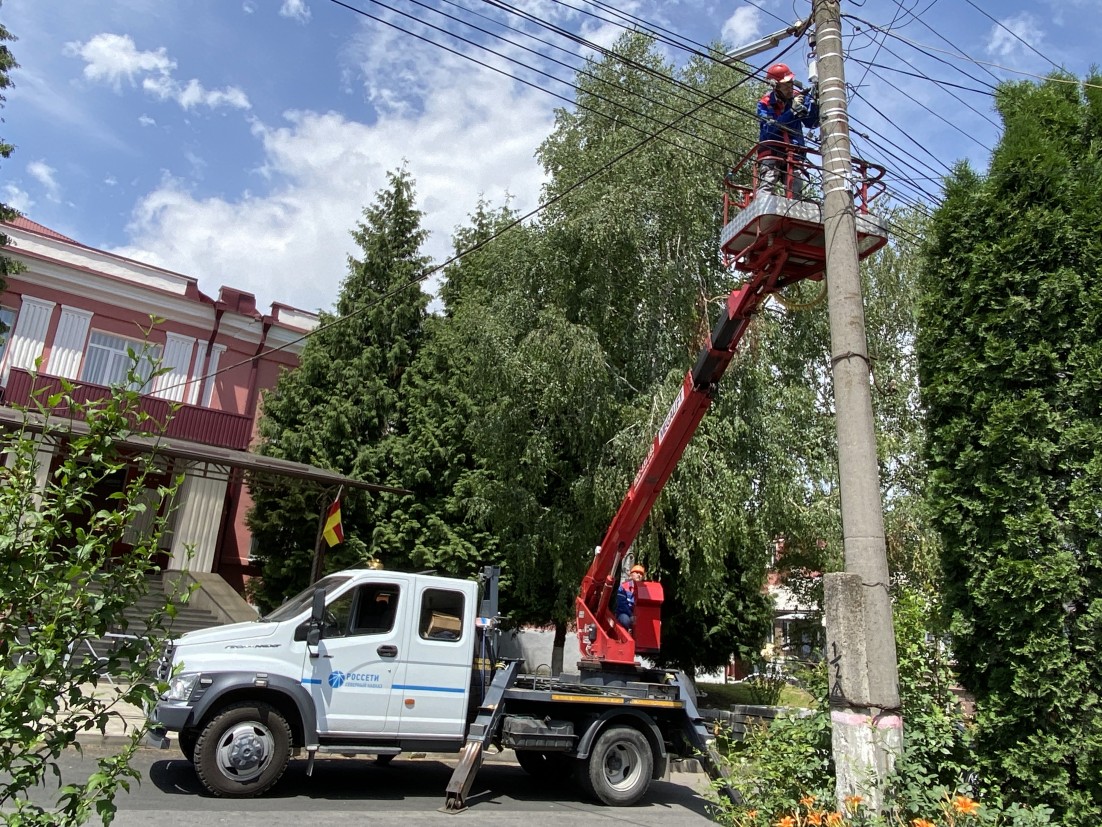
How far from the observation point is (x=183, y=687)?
25.7ft

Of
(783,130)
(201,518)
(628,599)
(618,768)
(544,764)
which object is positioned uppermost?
(783,130)

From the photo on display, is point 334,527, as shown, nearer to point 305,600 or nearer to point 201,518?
point 201,518

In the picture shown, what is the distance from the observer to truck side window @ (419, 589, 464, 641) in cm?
918

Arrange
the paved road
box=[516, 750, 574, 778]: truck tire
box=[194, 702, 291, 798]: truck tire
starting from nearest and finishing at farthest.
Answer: the paved road → box=[194, 702, 291, 798]: truck tire → box=[516, 750, 574, 778]: truck tire

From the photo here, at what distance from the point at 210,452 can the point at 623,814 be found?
11791mm

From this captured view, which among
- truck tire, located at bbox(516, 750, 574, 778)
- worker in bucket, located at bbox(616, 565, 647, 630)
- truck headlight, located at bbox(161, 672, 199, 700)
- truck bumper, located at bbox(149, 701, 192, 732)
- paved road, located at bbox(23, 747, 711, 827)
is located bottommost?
Result: paved road, located at bbox(23, 747, 711, 827)

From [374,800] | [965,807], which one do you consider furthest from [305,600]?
[965,807]

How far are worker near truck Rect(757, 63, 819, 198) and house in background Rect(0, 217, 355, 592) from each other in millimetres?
14773

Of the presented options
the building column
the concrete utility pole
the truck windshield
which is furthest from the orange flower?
the building column

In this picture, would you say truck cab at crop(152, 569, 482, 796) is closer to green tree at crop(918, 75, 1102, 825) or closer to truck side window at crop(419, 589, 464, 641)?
truck side window at crop(419, 589, 464, 641)

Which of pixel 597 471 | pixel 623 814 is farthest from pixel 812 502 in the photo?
pixel 623 814

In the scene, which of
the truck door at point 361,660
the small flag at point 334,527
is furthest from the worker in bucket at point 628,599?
the small flag at point 334,527

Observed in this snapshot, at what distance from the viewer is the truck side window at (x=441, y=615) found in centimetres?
918

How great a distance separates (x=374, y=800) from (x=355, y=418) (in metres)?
12.9
